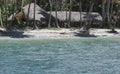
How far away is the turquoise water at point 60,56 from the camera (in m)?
26.1

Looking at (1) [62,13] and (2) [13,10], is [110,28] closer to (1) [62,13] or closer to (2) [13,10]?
(1) [62,13]

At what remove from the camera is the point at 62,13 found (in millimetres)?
57875

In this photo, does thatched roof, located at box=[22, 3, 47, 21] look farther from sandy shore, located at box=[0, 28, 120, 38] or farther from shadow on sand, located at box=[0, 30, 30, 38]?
shadow on sand, located at box=[0, 30, 30, 38]

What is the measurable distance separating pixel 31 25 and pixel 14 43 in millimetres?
13529

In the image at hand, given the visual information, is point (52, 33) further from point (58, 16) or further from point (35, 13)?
point (58, 16)

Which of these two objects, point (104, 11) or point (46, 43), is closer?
point (46, 43)

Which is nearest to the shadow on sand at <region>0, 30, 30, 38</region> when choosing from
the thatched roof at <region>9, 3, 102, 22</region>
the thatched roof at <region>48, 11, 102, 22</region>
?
the thatched roof at <region>9, 3, 102, 22</region>

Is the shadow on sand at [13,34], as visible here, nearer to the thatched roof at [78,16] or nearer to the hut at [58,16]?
the hut at [58,16]

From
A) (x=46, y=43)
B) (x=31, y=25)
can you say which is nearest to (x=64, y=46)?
(x=46, y=43)

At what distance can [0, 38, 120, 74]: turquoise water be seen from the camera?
26109 millimetres

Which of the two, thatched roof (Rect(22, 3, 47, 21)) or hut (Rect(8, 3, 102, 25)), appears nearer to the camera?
thatched roof (Rect(22, 3, 47, 21))

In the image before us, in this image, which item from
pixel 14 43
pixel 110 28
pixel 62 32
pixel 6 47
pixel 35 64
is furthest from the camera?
pixel 110 28

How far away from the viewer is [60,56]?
3309 centimetres

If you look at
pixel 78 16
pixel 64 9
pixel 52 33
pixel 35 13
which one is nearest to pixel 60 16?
pixel 78 16
